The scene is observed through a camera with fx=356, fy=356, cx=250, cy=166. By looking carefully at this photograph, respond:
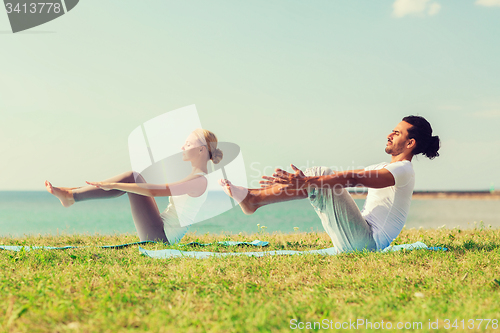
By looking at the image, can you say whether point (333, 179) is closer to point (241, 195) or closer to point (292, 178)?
point (292, 178)

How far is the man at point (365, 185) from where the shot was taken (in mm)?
3844

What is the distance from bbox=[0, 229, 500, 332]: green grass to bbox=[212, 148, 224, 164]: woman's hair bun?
1828 mm

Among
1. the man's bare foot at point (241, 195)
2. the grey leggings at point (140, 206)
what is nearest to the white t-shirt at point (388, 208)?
the man's bare foot at point (241, 195)

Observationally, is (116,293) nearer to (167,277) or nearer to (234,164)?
(167,277)

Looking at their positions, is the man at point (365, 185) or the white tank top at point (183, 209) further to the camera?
the white tank top at point (183, 209)

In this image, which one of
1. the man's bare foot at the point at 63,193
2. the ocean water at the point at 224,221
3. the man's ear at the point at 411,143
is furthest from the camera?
the ocean water at the point at 224,221

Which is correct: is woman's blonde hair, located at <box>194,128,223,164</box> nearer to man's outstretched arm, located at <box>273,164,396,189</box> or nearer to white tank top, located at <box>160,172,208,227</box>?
white tank top, located at <box>160,172,208,227</box>

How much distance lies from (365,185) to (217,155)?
8.16 ft

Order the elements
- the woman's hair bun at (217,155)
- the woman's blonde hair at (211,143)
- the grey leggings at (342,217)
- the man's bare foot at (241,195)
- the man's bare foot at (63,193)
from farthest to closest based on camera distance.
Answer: the woman's hair bun at (217,155) < the woman's blonde hair at (211,143) < the man's bare foot at (63,193) < the man's bare foot at (241,195) < the grey leggings at (342,217)

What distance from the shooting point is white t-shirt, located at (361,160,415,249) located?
4.25 meters

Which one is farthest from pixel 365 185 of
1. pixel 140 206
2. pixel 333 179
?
pixel 140 206

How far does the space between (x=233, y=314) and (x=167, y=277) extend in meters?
1.14

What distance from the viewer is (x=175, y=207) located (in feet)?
18.2

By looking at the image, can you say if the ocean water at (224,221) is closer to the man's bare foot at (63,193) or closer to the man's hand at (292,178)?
the man's bare foot at (63,193)
